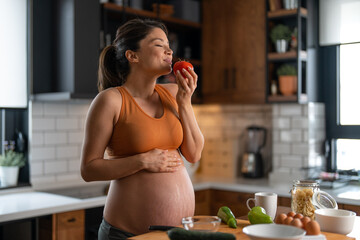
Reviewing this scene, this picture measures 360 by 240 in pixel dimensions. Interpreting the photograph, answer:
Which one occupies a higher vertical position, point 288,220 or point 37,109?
point 37,109

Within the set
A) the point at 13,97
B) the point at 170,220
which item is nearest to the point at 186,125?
the point at 170,220

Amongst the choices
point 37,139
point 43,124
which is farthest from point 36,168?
point 43,124

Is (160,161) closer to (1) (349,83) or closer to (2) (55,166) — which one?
(2) (55,166)

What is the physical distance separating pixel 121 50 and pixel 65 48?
59.5 inches

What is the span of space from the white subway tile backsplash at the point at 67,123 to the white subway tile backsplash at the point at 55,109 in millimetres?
47

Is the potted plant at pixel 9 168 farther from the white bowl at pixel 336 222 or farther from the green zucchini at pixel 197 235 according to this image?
the white bowl at pixel 336 222

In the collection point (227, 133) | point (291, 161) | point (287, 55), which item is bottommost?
point (291, 161)

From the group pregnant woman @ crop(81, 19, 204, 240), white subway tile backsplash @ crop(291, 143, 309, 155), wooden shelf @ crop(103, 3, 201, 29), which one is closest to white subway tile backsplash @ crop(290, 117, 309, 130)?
white subway tile backsplash @ crop(291, 143, 309, 155)

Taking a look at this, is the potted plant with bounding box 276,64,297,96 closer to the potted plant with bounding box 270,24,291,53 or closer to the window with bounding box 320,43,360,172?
the potted plant with bounding box 270,24,291,53

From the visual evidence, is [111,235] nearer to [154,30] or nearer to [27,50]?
[154,30]

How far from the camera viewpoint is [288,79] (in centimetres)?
362

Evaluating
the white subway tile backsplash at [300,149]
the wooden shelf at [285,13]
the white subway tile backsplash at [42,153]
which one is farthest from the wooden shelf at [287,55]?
the white subway tile backsplash at [42,153]

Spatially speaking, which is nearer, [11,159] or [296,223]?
[296,223]

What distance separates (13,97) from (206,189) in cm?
165
